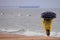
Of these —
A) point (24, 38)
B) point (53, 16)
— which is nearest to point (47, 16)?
point (53, 16)

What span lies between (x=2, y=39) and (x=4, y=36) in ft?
0.13

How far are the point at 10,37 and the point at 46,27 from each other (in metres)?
0.16

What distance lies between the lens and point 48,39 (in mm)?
696

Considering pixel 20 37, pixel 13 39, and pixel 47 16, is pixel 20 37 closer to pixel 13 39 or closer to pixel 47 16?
pixel 13 39

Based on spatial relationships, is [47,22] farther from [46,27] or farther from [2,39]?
[2,39]

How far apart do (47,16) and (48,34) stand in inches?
4.4

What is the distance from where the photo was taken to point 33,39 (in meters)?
0.70

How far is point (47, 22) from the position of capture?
727 millimetres

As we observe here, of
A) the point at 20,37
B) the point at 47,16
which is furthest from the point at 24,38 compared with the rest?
the point at 47,16

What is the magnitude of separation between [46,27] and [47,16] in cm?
6

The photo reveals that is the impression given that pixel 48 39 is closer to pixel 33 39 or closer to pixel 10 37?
pixel 33 39

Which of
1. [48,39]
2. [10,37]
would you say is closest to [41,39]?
[48,39]

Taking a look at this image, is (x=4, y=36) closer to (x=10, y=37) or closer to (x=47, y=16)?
(x=10, y=37)

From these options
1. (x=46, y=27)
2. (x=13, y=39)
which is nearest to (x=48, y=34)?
(x=46, y=27)
